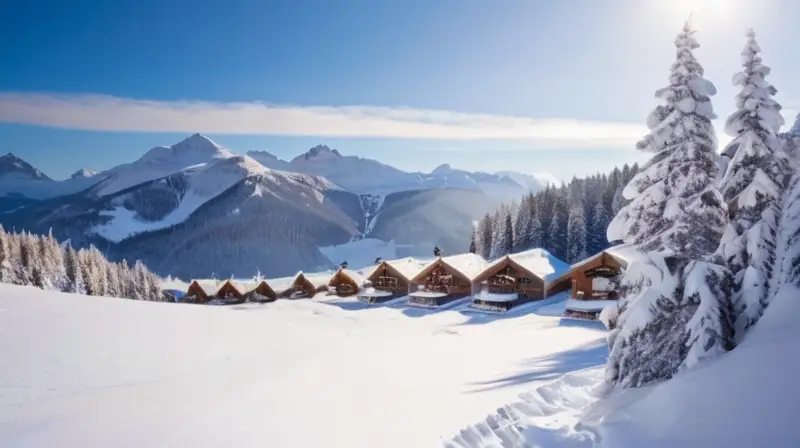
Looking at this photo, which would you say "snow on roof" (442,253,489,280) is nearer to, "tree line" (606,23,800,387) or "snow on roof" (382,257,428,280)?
"snow on roof" (382,257,428,280)

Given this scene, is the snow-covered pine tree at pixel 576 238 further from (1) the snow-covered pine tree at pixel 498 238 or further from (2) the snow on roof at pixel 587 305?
(2) the snow on roof at pixel 587 305

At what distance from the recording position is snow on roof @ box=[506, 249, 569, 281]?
53.0 m

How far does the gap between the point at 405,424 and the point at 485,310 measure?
139 ft

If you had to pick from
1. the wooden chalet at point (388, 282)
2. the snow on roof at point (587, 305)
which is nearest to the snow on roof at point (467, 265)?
the wooden chalet at point (388, 282)

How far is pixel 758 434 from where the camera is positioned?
25.4 ft

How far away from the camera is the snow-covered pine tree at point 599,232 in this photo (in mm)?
79125

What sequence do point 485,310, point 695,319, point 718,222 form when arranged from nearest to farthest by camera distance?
point 695,319, point 718,222, point 485,310

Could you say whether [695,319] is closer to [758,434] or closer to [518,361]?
[758,434]

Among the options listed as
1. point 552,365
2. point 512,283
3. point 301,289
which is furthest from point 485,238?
point 552,365

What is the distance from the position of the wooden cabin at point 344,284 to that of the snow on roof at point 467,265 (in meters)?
18.7

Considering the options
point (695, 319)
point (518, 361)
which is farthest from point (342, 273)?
point (695, 319)

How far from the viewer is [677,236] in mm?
12977

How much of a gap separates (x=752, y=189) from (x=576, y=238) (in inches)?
2644

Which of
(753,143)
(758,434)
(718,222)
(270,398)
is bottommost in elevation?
(270,398)
